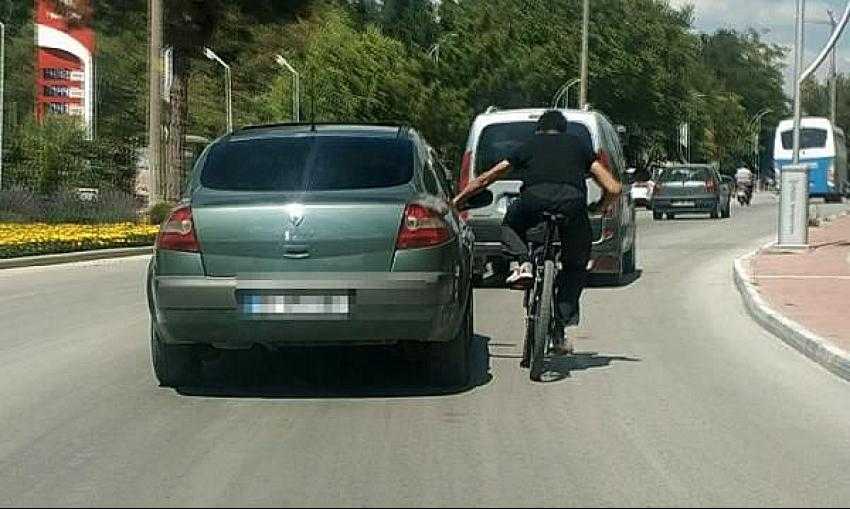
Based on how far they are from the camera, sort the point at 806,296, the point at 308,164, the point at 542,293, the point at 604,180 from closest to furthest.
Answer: the point at 308,164, the point at 542,293, the point at 604,180, the point at 806,296

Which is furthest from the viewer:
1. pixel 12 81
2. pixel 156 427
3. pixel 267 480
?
pixel 12 81

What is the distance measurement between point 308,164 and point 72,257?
1532 centimetres

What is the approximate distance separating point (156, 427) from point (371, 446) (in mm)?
1358

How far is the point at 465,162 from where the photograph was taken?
1744 cm

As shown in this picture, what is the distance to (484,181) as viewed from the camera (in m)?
10.1

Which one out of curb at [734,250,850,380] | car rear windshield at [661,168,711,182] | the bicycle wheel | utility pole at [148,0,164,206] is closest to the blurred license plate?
the bicycle wheel

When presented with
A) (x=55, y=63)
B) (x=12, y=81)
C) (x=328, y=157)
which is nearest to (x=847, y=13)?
(x=328, y=157)

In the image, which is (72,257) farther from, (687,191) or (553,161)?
(687,191)

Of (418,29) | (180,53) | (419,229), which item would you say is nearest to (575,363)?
(419,229)

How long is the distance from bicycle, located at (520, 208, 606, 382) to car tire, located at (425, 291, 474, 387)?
48 centimetres

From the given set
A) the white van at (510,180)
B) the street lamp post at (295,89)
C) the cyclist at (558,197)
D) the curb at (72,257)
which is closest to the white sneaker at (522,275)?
the cyclist at (558,197)

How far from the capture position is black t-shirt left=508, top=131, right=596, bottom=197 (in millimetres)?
9750

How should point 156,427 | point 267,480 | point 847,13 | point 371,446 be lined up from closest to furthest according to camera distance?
point 267,480
point 371,446
point 156,427
point 847,13

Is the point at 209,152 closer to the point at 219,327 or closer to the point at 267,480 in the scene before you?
the point at 219,327
